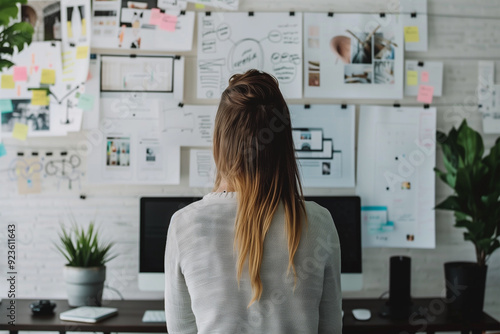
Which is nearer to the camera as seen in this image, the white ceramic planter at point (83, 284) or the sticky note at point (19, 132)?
the white ceramic planter at point (83, 284)

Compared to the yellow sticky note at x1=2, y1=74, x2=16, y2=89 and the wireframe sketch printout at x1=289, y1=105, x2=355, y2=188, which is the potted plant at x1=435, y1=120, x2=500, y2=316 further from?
the yellow sticky note at x1=2, y1=74, x2=16, y2=89

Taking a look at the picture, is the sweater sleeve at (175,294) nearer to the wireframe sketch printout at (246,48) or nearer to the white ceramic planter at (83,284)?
the white ceramic planter at (83,284)

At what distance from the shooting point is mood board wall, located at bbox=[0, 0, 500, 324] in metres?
2.62

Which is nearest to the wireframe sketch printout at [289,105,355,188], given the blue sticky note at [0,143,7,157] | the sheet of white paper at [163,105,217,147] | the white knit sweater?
the sheet of white paper at [163,105,217,147]

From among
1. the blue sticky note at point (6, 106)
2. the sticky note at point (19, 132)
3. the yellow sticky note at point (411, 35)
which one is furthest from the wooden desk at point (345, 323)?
the yellow sticky note at point (411, 35)

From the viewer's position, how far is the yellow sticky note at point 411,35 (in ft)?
8.80

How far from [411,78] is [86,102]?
168cm

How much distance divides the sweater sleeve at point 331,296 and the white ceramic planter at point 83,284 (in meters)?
1.46

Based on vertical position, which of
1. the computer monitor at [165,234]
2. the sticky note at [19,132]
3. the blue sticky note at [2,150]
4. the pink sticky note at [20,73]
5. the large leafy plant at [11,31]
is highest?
the large leafy plant at [11,31]

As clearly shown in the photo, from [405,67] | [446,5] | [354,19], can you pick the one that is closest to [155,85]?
[354,19]

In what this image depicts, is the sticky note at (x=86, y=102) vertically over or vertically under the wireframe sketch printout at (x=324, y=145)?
over

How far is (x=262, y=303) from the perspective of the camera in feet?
3.41

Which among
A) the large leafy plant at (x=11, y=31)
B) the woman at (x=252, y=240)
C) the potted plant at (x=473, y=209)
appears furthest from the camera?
the potted plant at (x=473, y=209)

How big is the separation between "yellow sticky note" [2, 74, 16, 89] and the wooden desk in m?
1.07
